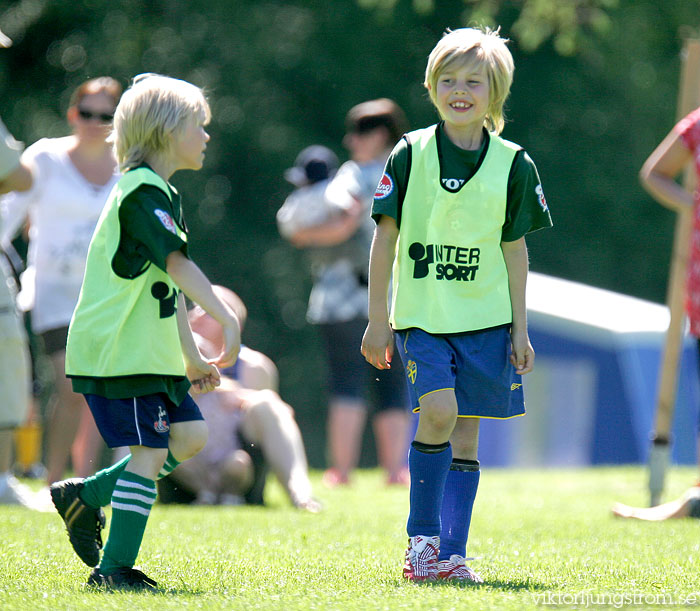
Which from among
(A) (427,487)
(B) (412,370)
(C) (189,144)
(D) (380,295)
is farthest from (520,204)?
(C) (189,144)

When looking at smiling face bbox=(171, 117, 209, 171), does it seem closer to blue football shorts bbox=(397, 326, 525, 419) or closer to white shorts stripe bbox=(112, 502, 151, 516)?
blue football shorts bbox=(397, 326, 525, 419)

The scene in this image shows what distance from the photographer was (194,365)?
394cm

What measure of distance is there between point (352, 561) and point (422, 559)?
0.47 m

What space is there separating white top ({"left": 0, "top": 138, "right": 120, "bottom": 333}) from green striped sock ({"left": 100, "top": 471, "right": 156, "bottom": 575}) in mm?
2913

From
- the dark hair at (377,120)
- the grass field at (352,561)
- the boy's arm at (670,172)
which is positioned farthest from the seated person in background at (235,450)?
the boy's arm at (670,172)

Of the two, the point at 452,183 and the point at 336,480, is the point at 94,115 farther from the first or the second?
the point at 452,183

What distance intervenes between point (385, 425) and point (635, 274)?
1430 centimetres

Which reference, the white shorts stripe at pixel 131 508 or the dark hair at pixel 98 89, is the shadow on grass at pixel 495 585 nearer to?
the white shorts stripe at pixel 131 508

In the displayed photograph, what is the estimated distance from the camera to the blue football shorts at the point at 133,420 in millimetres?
3715

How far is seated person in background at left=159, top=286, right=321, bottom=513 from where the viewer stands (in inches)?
257

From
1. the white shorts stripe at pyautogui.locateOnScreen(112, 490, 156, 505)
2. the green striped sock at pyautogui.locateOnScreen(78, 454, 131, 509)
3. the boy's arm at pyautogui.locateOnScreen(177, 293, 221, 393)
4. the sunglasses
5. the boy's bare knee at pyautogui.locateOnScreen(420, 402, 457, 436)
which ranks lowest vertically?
the green striped sock at pyautogui.locateOnScreen(78, 454, 131, 509)

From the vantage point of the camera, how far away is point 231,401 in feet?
21.8

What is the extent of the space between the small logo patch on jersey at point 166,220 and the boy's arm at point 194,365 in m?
0.29

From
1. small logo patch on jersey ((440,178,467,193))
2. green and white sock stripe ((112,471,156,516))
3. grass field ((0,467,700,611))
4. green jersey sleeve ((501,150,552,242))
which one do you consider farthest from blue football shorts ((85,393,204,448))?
green jersey sleeve ((501,150,552,242))
